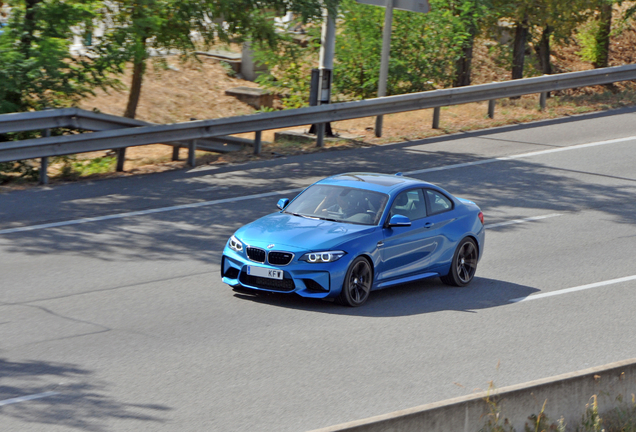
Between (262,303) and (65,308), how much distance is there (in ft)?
6.80

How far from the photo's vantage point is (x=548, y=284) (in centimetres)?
1084

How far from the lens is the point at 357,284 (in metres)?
9.63

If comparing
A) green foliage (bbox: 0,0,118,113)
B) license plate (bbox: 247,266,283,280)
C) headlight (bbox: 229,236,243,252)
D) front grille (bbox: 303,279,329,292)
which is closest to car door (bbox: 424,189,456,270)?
front grille (bbox: 303,279,329,292)

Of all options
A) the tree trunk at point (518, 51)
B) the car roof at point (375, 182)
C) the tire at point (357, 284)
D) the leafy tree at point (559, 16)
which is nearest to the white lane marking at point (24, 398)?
the tire at point (357, 284)

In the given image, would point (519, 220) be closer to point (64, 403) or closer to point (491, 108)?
point (491, 108)

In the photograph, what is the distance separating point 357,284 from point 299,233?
2.78 feet

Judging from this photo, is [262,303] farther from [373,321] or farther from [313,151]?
[313,151]

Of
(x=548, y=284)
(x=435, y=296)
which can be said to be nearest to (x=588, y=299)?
(x=548, y=284)

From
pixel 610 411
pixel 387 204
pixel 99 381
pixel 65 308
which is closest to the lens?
pixel 610 411

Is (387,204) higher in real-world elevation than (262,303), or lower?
higher

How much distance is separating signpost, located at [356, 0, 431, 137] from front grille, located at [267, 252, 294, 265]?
10.4 m

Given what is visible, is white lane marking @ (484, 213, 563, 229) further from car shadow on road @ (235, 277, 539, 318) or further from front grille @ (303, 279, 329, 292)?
front grille @ (303, 279, 329, 292)

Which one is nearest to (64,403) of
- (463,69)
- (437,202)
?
(437,202)

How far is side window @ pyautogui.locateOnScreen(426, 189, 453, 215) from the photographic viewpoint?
1082cm
